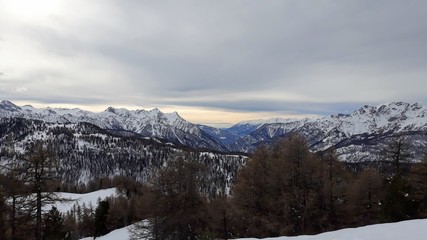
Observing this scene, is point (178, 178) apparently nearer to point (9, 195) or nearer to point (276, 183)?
point (276, 183)

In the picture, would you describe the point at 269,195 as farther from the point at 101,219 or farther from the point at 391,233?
the point at 101,219

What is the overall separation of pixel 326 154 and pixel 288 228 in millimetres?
13313

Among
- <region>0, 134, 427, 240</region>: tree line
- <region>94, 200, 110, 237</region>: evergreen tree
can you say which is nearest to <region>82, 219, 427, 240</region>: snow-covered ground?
<region>0, 134, 427, 240</region>: tree line

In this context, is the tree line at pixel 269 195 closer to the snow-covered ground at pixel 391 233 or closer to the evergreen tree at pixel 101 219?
the snow-covered ground at pixel 391 233

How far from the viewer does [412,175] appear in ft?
137

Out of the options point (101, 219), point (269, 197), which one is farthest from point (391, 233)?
point (101, 219)

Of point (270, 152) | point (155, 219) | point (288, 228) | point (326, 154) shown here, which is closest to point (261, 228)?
point (288, 228)

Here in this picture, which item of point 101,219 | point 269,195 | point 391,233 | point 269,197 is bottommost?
point 101,219

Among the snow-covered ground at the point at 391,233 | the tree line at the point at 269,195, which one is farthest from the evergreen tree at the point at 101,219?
the snow-covered ground at the point at 391,233

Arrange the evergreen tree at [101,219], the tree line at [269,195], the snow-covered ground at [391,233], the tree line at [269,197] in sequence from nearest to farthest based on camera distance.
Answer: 1. the snow-covered ground at [391,233]
2. the tree line at [269,195]
3. the tree line at [269,197]
4. the evergreen tree at [101,219]

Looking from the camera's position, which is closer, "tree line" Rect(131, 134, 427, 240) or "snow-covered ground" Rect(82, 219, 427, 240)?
"snow-covered ground" Rect(82, 219, 427, 240)

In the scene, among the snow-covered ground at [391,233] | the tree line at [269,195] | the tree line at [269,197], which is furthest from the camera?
the tree line at [269,197]

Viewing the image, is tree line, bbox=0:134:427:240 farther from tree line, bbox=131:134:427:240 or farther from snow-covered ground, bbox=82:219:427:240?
snow-covered ground, bbox=82:219:427:240

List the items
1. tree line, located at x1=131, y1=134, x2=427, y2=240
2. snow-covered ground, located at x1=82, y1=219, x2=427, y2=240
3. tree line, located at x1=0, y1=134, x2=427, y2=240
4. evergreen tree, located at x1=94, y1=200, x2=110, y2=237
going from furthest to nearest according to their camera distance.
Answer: evergreen tree, located at x1=94, y1=200, x2=110, y2=237, tree line, located at x1=131, y1=134, x2=427, y2=240, tree line, located at x1=0, y1=134, x2=427, y2=240, snow-covered ground, located at x1=82, y1=219, x2=427, y2=240
